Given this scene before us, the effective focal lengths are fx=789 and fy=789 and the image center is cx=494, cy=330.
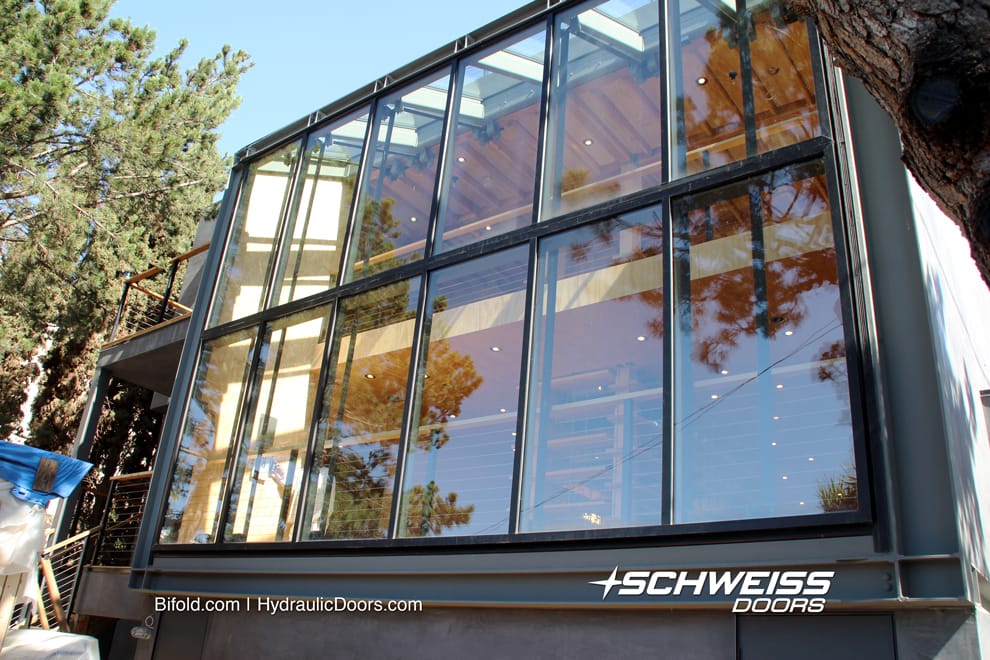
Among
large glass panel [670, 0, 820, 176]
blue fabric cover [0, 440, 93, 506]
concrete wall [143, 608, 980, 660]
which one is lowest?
concrete wall [143, 608, 980, 660]

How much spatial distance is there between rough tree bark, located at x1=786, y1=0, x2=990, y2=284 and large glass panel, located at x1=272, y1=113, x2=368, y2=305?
21.3 feet

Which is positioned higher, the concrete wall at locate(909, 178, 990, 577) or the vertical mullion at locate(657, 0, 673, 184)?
the vertical mullion at locate(657, 0, 673, 184)

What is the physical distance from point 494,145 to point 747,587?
15.2 ft

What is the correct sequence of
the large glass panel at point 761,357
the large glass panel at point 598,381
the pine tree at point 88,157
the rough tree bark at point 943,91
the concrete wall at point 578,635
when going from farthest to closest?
the pine tree at point 88,157
the large glass panel at point 598,381
the large glass panel at point 761,357
the concrete wall at point 578,635
the rough tree bark at point 943,91

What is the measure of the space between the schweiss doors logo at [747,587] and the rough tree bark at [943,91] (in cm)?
260

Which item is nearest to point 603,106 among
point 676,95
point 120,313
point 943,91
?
point 676,95

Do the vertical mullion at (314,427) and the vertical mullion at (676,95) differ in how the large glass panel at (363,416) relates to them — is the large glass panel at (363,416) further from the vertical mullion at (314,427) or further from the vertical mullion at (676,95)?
the vertical mullion at (676,95)

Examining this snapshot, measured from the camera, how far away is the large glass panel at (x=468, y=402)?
5891 millimetres

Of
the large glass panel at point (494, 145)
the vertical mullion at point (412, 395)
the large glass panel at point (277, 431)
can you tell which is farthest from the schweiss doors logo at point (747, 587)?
the large glass panel at point (277, 431)

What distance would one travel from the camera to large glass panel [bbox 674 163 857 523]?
178 inches

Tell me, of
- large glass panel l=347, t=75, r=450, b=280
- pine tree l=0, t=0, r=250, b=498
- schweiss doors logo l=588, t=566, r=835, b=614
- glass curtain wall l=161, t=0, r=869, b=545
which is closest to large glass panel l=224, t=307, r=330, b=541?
glass curtain wall l=161, t=0, r=869, b=545

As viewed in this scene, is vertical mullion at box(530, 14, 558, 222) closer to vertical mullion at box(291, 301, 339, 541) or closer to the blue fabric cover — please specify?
vertical mullion at box(291, 301, 339, 541)

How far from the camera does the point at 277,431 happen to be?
305 inches

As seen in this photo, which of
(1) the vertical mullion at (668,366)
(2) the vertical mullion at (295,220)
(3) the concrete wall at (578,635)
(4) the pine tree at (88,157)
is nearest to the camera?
(3) the concrete wall at (578,635)
